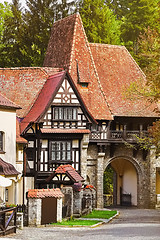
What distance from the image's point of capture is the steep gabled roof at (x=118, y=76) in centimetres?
4444

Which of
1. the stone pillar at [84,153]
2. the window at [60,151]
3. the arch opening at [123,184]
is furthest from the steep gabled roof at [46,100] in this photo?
the arch opening at [123,184]

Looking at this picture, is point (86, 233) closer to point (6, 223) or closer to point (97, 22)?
point (6, 223)

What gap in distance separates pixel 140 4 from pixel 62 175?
28.1 metres

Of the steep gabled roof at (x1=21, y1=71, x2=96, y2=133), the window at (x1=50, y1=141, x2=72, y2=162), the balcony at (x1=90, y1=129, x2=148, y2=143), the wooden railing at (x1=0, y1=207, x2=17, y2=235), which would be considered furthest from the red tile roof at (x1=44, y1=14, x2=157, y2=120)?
the wooden railing at (x1=0, y1=207, x2=17, y2=235)

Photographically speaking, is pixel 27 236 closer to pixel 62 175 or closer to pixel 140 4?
pixel 62 175

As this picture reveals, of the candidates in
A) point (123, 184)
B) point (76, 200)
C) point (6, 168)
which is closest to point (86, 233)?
point (76, 200)

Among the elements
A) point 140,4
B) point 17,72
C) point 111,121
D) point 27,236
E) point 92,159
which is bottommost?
point 27,236

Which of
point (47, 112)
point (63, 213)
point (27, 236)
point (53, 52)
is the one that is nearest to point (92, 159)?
point (47, 112)

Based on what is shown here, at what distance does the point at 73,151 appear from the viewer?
134ft

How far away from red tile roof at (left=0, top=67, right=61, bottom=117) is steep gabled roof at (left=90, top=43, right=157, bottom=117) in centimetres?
387

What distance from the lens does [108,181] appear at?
5703 cm

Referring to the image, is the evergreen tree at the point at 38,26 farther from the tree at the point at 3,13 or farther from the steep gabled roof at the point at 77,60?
the steep gabled roof at the point at 77,60

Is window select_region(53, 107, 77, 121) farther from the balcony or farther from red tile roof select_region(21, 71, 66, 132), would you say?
the balcony

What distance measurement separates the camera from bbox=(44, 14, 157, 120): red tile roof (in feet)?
144
